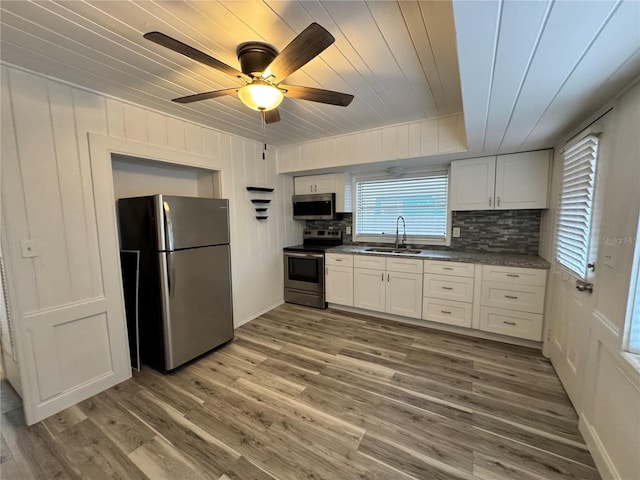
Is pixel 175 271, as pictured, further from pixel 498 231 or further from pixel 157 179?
pixel 498 231

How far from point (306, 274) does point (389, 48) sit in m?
2.94

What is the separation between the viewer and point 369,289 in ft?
11.3

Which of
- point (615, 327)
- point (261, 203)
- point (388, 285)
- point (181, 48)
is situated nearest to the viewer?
point (181, 48)

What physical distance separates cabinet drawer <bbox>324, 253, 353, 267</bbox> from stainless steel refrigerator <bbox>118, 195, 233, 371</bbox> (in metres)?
1.56

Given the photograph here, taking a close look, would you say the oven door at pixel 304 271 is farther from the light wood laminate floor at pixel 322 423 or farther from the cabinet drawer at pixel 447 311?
the cabinet drawer at pixel 447 311

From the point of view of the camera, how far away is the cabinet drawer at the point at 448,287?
287 cm

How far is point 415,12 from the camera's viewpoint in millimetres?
1250

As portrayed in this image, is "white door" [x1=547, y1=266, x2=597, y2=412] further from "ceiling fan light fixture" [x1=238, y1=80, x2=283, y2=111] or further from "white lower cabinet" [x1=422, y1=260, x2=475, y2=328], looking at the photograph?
"ceiling fan light fixture" [x1=238, y1=80, x2=283, y2=111]

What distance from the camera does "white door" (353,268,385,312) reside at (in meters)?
3.37

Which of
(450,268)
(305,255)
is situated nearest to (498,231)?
(450,268)

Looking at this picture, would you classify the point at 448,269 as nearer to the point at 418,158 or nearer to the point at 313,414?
the point at 418,158

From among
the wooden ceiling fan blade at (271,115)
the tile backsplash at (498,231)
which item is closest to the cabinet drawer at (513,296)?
the tile backsplash at (498,231)

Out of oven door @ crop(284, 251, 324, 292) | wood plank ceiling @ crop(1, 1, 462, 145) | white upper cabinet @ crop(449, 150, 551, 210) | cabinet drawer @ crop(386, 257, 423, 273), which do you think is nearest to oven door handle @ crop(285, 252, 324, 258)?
oven door @ crop(284, 251, 324, 292)

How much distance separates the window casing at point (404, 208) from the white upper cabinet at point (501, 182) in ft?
1.14
